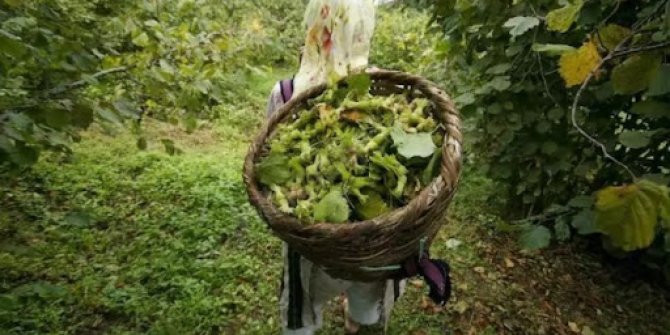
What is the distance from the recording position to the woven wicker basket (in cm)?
126

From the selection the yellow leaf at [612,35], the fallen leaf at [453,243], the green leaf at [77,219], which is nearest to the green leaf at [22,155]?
the green leaf at [77,219]

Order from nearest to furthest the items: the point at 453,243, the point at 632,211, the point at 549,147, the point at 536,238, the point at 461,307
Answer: the point at 632,211 → the point at 536,238 → the point at 549,147 → the point at 461,307 → the point at 453,243

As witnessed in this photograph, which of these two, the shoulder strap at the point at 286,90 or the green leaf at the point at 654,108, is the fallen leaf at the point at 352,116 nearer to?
the shoulder strap at the point at 286,90

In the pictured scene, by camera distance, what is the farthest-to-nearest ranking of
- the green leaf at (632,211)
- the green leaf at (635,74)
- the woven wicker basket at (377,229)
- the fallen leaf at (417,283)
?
the fallen leaf at (417,283) → the woven wicker basket at (377,229) → the green leaf at (635,74) → the green leaf at (632,211)

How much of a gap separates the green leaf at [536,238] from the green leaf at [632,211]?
76 centimetres

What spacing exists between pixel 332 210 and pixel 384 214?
147mm

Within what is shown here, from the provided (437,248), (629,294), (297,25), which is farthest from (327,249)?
(297,25)

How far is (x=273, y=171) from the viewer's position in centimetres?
153

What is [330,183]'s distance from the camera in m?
1.51

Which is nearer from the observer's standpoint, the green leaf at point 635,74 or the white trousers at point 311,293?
the green leaf at point 635,74

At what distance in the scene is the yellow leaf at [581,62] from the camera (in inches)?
40.9

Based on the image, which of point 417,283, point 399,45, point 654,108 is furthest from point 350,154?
point 399,45

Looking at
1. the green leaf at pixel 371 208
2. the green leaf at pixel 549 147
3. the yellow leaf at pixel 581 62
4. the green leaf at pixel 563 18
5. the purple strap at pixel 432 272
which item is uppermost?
the green leaf at pixel 563 18

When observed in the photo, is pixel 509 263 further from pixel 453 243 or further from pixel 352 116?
pixel 352 116
